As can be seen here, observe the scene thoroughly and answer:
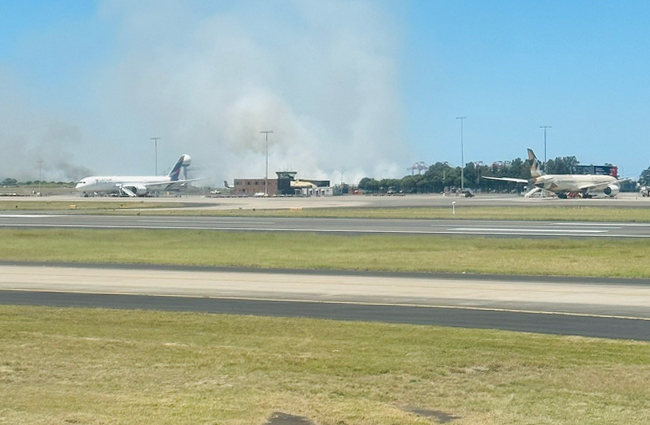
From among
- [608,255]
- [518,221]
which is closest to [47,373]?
[608,255]

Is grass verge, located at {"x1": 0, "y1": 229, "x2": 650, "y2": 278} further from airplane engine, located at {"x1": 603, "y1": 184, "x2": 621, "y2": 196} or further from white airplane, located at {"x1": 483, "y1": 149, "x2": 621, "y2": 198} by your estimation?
airplane engine, located at {"x1": 603, "y1": 184, "x2": 621, "y2": 196}

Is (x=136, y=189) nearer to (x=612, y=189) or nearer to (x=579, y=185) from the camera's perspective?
(x=579, y=185)

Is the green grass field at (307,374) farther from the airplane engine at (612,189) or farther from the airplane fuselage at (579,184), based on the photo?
the airplane engine at (612,189)

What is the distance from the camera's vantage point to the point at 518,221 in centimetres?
7712

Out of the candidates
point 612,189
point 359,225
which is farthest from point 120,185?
point 359,225

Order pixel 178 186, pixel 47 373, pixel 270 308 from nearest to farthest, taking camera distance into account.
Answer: pixel 47 373
pixel 270 308
pixel 178 186

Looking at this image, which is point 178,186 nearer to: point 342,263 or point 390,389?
point 342,263

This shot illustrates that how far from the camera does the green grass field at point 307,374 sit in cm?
1350

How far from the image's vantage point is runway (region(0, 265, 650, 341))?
2348cm

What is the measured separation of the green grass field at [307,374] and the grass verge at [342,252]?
17.2 m

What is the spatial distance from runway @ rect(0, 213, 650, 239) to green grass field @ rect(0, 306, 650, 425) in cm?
3956

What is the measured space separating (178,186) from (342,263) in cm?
15377

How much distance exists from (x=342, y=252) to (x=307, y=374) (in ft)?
101

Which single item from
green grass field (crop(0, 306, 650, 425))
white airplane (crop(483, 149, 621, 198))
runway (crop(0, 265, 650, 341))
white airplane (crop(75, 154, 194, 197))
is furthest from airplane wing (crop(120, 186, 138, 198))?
green grass field (crop(0, 306, 650, 425))
